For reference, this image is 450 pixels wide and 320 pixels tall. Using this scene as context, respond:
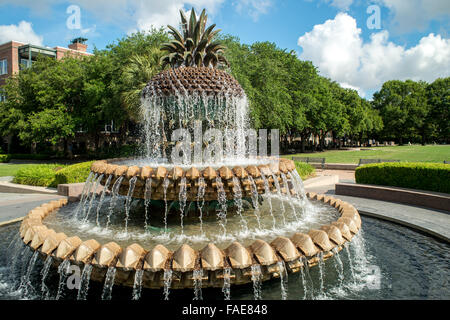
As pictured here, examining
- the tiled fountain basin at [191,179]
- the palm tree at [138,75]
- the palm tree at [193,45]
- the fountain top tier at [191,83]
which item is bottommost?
the tiled fountain basin at [191,179]

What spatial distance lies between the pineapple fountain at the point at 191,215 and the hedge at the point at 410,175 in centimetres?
585

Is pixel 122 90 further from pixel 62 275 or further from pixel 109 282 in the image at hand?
pixel 109 282

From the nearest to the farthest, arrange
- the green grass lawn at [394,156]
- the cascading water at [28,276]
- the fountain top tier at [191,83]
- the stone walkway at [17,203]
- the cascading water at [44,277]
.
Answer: the cascading water at [44,277]
the cascading water at [28,276]
the fountain top tier at [191,83]
the stone walkway at [17,203]
the green grass lawn at [394,156]

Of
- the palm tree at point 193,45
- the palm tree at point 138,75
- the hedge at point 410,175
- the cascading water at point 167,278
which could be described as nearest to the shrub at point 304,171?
the hedge at point 410,175

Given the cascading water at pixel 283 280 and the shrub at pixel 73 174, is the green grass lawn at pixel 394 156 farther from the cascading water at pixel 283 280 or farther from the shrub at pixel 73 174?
the cascading water at pixel 283 280

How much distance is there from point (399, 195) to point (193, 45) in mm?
9664

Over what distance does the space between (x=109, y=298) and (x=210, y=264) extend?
1.62 m

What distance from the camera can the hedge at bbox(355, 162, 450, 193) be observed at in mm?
10594

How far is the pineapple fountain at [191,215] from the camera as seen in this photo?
3738mm

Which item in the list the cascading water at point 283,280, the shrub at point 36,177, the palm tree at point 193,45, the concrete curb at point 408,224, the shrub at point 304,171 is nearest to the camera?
the cascading water at point 283,280

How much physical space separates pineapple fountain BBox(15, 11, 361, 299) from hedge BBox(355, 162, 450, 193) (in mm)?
5846

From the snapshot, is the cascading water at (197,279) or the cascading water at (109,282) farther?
the cascading water at (109,282)

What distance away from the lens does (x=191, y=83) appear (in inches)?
251

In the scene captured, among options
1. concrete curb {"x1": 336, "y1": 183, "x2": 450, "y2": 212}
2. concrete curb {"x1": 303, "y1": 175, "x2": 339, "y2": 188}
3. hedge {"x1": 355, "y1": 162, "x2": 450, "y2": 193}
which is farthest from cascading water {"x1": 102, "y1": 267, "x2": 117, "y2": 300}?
concrete curb {"x1": 303, "y1": 175, "x2": 339, "y2": 188}
